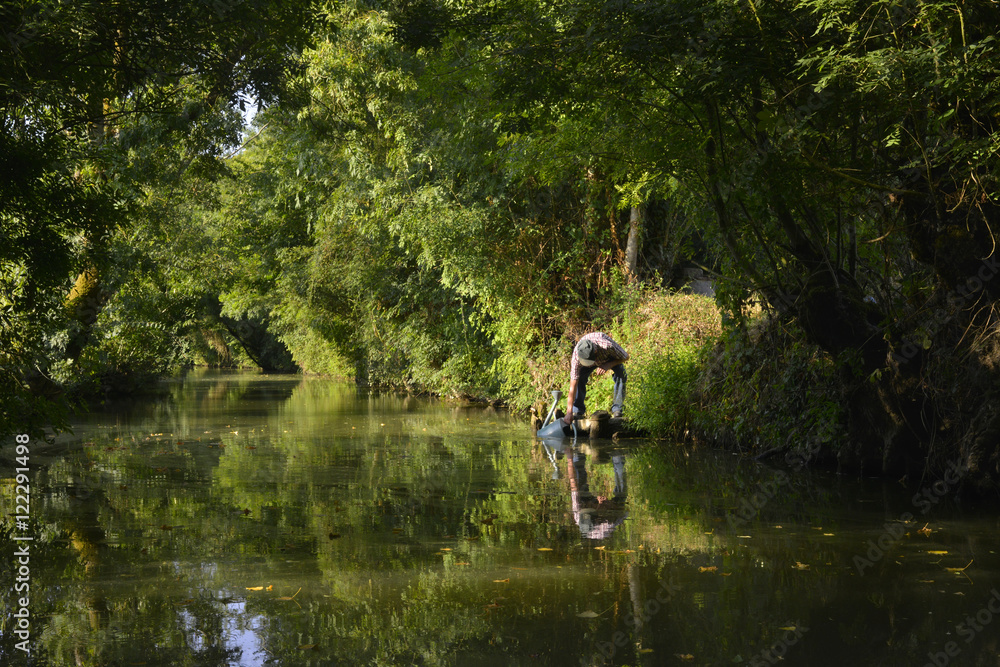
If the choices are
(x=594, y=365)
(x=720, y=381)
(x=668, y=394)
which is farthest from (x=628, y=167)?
(x=668, y=394)

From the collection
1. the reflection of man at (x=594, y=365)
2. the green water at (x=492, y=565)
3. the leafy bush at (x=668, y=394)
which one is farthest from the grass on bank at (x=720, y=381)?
the green water at (x=492, y=565)

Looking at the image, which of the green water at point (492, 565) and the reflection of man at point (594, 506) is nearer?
the green water at point (492, 565)

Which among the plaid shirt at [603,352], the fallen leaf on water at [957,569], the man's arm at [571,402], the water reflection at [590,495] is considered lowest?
the fallen leaf on water at [957,569]

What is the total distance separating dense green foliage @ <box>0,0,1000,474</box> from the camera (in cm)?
914

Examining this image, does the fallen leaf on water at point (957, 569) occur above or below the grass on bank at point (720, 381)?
below

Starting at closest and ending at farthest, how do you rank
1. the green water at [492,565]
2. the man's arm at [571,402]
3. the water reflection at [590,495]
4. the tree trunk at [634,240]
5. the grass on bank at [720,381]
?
the green water at [492,565] < the water reflection at [590,495] < the grass on bank at [720,381] < the man's arm at [571,402] < the tree trunk at [634,240]

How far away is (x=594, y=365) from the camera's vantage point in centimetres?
1805

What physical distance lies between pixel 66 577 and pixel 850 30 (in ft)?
27.4

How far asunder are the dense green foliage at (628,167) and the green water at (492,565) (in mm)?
1754

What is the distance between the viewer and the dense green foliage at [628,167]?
9141 mm

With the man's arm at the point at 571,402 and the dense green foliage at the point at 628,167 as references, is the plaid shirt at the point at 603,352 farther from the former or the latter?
the dense green foliage at the point at 628,167

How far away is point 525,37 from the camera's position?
1159 centimetres

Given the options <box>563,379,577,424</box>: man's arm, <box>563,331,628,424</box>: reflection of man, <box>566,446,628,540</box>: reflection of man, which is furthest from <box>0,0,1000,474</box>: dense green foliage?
<box>566,446,628,540</box>: reflection of man

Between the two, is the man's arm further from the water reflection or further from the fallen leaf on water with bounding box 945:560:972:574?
the fallen leaf on water with bounding box 945:560:972:574
